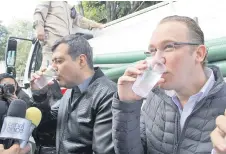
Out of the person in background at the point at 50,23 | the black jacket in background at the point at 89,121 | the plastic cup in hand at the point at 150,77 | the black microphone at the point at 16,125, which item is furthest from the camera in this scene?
the person in background at the point at 50,23

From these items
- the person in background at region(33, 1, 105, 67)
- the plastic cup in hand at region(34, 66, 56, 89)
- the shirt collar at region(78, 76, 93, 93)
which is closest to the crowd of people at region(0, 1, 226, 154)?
the shirt collar at region(78, 76, 93, 93)

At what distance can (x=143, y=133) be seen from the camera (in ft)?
5.45

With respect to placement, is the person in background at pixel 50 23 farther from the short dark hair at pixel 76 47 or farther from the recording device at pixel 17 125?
the recording device at pixel 17 125

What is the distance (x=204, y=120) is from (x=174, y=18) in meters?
0.47

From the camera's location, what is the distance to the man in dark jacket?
208cm

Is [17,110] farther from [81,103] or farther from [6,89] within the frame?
[6,89]

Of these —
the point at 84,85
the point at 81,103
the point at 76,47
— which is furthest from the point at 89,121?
the point at 76,47

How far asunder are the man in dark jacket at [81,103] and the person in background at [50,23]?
165 centimetres

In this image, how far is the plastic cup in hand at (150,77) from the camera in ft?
4.40

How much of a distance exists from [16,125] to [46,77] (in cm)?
103

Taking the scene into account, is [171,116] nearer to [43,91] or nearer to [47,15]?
[43,91]

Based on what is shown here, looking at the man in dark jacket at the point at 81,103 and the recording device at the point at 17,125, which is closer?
the recording device at the point at 17,125

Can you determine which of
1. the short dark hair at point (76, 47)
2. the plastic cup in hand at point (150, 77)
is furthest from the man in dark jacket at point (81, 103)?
the plastic cup in hand at point (150, 77)

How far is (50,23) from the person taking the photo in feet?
14.0
